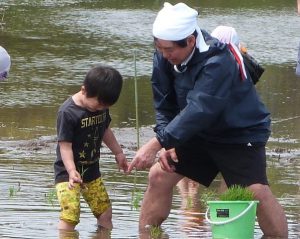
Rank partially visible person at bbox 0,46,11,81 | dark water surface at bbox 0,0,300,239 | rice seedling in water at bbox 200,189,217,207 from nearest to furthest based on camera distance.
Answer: partially visible person at bbox 0,46,11,81, dark water surface at bbox 0,0,300,239, rice seedling in water at bbox 200,189,217,207

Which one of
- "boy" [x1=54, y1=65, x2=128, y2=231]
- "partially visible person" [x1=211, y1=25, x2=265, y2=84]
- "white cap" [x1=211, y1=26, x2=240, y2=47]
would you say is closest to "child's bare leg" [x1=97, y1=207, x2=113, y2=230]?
"boy" [x1=54, y1=65, x2=128, y2=231]

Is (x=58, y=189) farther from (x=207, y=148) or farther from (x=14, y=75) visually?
(x=14, y=75)

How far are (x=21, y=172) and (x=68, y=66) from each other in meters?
6.91

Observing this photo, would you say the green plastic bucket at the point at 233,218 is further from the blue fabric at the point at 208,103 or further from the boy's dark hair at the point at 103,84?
the boy's dark hair at the point at 103,84

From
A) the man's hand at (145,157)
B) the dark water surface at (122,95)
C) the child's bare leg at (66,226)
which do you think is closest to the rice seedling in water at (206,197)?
the dark water surface at (122,95)

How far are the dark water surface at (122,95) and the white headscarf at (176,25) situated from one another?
141 centimetres

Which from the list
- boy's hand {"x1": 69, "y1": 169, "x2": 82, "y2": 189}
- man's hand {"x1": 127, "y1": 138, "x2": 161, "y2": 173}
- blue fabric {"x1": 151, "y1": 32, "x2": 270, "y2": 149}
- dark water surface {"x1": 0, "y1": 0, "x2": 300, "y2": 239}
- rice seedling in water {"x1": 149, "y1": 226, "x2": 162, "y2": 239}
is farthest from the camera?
dark water surface {"x1": 0, "y1": 0, "x2": 300, "y2": 239}

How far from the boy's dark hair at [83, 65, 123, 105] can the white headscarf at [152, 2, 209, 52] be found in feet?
2.04

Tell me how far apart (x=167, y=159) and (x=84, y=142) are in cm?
64

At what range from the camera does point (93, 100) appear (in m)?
6.62

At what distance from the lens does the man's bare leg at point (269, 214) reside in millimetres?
6211

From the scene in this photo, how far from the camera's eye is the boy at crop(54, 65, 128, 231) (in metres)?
6.55

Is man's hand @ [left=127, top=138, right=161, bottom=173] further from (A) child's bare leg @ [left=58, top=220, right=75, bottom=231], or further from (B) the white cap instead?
(B) the white cap

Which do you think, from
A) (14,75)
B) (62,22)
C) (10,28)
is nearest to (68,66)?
(14,75)
